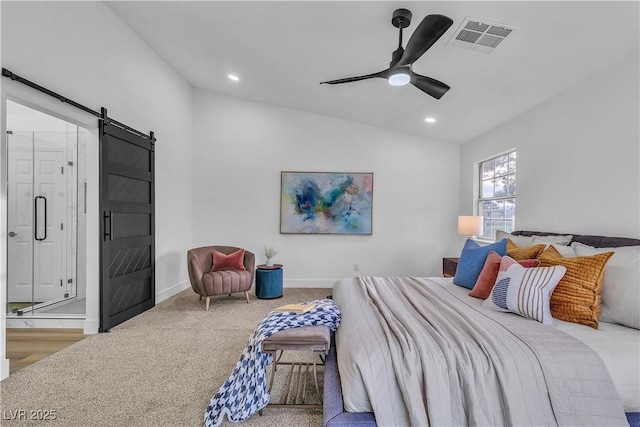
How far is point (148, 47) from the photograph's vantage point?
388 centimetres

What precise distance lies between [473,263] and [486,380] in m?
1.52

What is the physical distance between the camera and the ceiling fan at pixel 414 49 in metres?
1.77

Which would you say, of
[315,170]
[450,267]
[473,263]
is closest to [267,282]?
[315,170]

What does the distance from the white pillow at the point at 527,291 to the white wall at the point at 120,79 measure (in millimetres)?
3497

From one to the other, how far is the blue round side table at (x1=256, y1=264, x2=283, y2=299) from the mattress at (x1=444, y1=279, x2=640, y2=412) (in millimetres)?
3399

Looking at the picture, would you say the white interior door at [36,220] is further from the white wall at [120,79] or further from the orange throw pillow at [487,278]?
the orange throw pillow at [487,278]

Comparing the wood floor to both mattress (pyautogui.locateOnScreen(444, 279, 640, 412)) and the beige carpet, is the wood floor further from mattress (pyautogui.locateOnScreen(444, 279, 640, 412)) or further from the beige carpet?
mattress (pyautogui.locateOnScreen(444, 279, 640, 412))

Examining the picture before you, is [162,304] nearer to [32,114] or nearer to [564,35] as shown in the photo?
[32,114]

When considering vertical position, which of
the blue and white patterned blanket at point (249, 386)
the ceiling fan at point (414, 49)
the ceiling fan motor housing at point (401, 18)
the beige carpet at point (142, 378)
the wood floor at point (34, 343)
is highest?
the ceiling fan motor housing at point (401, 18)

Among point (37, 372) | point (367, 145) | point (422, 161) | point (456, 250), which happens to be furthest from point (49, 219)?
point (456, 250)

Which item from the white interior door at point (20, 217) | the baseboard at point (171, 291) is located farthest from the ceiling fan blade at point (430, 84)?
the white interior door at point (20, 217)

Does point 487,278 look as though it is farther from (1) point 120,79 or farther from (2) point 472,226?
(1) point 120,79

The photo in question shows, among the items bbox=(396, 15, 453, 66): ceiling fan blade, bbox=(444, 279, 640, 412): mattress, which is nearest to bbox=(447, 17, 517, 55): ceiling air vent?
bbox=(396, 15, 453, 66): ceiling fan blade

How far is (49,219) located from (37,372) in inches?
99.7
